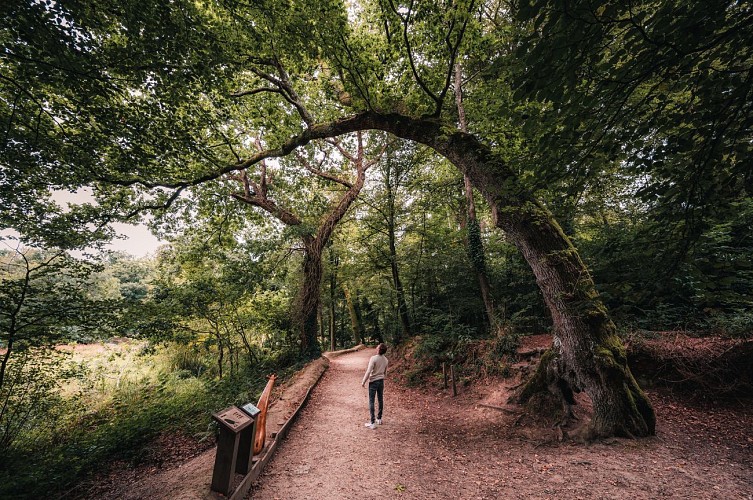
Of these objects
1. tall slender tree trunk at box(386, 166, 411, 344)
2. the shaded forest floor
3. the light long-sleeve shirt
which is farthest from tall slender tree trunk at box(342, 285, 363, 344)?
the shaded forest floor

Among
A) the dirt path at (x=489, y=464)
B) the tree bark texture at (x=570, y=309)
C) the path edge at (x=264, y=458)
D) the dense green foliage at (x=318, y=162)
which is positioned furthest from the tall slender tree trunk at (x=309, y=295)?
the tree bark texture at (x=570, y=309)

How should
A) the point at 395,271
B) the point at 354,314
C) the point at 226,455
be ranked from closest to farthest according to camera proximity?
1. the point at 226,455
2. the point at 395,271
3. the point at 354,314

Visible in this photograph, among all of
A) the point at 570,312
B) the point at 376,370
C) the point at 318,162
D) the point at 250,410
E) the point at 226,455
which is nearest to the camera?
the point at 226,455

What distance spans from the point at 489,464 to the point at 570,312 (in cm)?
268

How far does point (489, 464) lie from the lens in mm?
4242

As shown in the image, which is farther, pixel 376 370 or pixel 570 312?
pixel 376 370

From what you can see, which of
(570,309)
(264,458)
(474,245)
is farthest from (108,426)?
(474,245)

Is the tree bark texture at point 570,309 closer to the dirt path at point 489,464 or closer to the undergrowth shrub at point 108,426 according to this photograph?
the dirt path at point 489,464

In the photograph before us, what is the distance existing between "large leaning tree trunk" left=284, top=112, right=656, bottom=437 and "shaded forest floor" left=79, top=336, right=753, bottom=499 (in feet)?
1.32

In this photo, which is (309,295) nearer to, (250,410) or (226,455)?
(250,410)

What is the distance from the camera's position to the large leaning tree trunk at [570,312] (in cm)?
405

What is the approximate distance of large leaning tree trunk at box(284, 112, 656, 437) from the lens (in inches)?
159

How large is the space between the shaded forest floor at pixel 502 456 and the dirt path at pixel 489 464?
0.02 meters

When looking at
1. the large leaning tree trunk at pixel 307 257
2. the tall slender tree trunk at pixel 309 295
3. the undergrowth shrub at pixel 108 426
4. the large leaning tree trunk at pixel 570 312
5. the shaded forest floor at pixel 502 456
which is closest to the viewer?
the shaded forest floor at pixel 502 456
